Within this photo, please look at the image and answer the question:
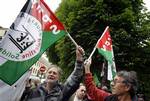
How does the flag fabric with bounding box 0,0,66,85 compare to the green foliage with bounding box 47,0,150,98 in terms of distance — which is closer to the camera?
the flag fabric with bounding box 0,0,66,85

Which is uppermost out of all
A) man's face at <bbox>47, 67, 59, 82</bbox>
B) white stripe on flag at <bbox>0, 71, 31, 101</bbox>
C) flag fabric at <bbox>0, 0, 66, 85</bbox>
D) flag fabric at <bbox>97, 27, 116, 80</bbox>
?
flag fabric at <bbox>0, 0, 66, 85</bbox>

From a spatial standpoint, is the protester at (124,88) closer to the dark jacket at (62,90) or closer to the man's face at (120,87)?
the man's face at (120,87)

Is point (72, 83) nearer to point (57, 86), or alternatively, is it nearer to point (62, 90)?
point (62, 90)

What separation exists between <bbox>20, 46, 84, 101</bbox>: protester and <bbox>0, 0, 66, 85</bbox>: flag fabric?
0.33m

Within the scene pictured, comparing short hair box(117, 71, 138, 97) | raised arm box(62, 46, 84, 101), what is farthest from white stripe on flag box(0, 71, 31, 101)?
short hair box(117, 71, 138, 97)

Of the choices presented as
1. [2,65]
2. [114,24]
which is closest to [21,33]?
[2,65]

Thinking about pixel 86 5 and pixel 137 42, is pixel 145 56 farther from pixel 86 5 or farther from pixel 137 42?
pixel 86 5

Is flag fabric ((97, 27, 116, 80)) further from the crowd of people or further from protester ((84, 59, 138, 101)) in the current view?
protester ((84, 59, 138, 101))

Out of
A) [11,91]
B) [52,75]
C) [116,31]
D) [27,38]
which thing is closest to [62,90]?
[52,75]

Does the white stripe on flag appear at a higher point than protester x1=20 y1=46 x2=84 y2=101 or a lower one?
higher

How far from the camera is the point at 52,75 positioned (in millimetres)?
6801

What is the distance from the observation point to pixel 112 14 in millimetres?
35312

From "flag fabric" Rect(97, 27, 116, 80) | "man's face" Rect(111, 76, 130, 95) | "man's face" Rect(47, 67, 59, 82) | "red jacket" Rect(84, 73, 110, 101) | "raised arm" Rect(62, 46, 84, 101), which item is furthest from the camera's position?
"flag fabric" Rect(97, 27, 116, 80)

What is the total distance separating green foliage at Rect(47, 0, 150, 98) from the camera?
110 ft
